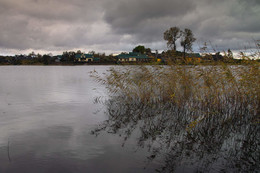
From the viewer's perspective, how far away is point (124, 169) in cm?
600

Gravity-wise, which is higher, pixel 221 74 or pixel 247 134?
pixel 221 74

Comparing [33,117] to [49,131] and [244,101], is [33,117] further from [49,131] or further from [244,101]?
[244,101]

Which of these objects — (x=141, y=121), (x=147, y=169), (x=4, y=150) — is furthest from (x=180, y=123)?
(x=4, y=150)

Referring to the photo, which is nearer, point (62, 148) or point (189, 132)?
point (62, 148)

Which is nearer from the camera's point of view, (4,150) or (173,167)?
(173,167)

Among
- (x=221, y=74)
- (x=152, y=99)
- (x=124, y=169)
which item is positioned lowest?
(x=124, y=169)

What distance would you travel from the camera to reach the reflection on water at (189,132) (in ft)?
20.5

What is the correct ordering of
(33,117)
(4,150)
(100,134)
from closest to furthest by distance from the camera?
(4,150), (100,134), (33,117)

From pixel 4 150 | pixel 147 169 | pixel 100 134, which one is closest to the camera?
pixel 147 169

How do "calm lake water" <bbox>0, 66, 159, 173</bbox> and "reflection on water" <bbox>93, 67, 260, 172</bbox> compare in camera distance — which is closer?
"calm lake water" <bbox>0, 66, 159, 173</bbox>

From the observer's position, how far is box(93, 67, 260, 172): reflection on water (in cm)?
626

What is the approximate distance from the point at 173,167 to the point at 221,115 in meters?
5.77

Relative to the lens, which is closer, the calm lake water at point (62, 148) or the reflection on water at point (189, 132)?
the calm lake water at point (62, 148)

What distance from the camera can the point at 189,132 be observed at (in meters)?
8.70
